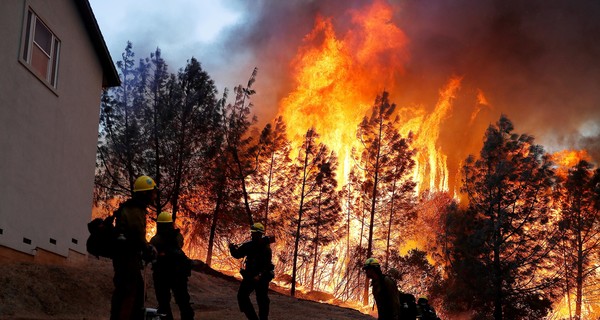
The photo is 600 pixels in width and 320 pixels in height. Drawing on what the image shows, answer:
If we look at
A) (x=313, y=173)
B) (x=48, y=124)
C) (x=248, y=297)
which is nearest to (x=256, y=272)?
(x=248, y=297)

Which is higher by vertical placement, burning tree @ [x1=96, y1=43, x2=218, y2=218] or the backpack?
burning tree @ [x1=96, y1=43, x2=218, y2=218]

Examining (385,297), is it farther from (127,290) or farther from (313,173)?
(313,173)

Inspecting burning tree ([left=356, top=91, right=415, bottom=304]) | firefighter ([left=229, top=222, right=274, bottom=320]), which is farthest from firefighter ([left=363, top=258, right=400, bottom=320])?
burning tree ([left=356, top=91, right=415, bottom=304])

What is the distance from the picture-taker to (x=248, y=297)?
911cm

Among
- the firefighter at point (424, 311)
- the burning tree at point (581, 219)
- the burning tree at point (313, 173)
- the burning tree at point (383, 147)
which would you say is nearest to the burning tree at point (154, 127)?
the burning tree at point (313, 173)

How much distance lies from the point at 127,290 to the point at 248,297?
139 inches

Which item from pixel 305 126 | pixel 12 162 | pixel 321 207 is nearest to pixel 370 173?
pixel 321 207

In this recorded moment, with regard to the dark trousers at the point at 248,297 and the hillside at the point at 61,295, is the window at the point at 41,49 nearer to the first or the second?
the hillside at the point at 61,295

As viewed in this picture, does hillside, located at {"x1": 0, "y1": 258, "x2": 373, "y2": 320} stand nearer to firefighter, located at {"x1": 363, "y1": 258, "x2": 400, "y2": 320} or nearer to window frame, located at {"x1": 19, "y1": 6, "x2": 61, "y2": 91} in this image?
window frame, located at {"x1": 19, "y1": 6, "x2": 61, "y2": 91}

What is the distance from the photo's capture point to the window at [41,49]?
1162 centimetres

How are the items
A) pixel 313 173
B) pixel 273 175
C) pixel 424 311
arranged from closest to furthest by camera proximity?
1. pixel 424 311
2. pixel 313 173
3. pixel 273 175

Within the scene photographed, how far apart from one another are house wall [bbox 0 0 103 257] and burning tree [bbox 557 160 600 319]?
33420mm

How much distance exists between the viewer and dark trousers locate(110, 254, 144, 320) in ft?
19.0

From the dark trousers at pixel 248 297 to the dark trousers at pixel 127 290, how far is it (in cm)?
298
